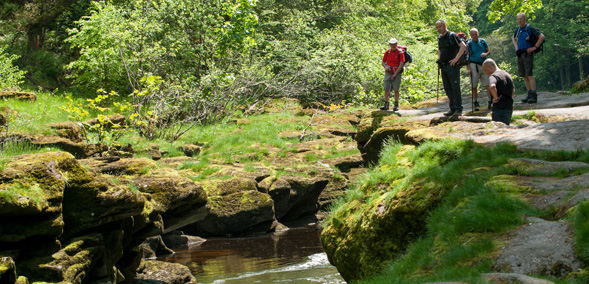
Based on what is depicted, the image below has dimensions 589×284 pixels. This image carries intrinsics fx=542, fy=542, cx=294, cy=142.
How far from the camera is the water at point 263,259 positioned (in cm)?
983

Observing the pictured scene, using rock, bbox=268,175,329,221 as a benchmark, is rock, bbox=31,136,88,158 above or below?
above

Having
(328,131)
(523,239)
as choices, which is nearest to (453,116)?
(523,239)

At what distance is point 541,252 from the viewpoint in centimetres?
438

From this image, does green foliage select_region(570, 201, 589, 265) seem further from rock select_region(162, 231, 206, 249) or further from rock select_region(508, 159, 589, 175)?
rock select_region(162, 231, 206, 249)

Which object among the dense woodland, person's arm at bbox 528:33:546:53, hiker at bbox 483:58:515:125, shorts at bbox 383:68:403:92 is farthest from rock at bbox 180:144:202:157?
hiker at bbox 483:58:515:125

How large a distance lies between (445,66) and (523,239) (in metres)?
6.84

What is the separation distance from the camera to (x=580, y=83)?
593 inches

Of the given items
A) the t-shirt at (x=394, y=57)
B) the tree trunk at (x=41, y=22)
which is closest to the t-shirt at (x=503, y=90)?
the t-shirt at (x=394, y=57)

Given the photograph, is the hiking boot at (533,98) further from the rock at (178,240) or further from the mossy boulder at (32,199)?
the mossy boulder at (32,199)

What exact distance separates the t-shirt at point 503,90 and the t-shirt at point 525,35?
3671mm

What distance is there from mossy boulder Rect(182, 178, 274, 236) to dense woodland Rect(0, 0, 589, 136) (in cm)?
399

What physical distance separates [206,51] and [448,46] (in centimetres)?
1379

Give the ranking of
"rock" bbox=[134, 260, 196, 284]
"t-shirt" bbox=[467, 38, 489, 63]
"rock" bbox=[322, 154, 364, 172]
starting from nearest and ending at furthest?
"rock" bbox=[134, 260, 196, 284]
"t-shirt" bbox=[467, 38, 489, 63]
"rock" bbox=[322, 154, 364, 172]

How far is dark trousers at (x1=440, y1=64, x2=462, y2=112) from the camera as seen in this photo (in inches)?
424
